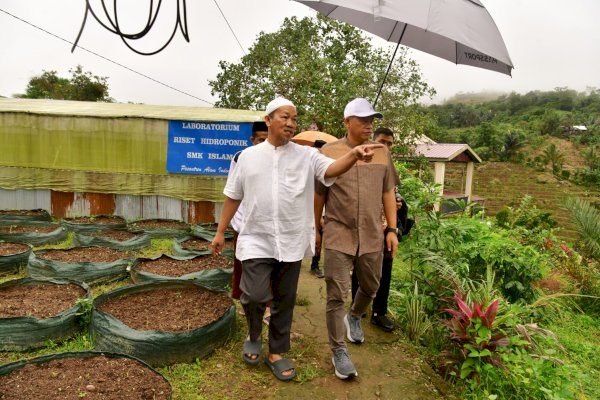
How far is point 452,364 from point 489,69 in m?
2.26

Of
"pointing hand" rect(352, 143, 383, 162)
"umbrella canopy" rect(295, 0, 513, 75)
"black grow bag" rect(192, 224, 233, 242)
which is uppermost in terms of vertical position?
"umbrella canopy" rect(295, 0, 513, 75)

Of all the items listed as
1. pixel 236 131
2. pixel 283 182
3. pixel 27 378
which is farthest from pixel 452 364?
pixel 236 131

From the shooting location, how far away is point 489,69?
11.1 ft

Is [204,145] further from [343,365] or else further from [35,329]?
[343,365]

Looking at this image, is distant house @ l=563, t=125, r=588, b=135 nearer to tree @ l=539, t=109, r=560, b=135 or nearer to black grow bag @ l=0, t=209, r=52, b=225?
tree @ l=539, t=109, r=560, b=135

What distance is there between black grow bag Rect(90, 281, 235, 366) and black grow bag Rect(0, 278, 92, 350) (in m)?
0.26

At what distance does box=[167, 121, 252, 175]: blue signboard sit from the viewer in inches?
307

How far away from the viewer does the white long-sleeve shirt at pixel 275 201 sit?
8.80 feet

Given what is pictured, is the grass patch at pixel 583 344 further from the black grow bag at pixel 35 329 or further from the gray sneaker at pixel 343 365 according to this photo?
the black grow bag at pixel 35 329

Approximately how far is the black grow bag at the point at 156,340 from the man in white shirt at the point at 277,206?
47 centimetres

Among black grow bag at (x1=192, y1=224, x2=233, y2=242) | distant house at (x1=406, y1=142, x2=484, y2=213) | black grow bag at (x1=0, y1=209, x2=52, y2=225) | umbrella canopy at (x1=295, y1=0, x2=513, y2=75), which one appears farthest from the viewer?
distant house at (x1=406, y1=142, x2=484, y2=213)

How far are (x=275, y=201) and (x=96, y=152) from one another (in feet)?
22.6

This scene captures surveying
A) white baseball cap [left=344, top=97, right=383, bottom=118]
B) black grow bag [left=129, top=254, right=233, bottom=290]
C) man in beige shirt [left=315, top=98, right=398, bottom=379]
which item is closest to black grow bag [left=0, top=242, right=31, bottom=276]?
black grow bag [left=129, top=254, right=233, bottom=290]

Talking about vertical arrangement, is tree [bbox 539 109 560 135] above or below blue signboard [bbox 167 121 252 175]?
above
